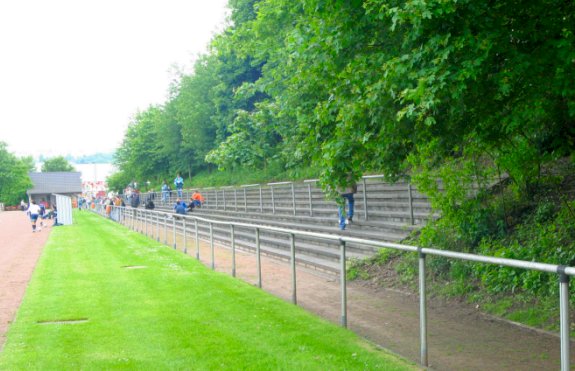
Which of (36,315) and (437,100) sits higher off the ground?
(437,100)

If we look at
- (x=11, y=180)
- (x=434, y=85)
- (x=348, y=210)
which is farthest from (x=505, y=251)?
(x=11, y=180)

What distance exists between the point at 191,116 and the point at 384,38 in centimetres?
4105

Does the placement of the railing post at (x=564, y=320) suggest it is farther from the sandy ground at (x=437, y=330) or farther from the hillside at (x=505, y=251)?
the hillside at (x=505, y=251)

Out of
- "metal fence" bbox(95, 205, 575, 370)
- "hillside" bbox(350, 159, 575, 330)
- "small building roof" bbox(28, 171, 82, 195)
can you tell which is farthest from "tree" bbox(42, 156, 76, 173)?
"hillside" bbox(350, 159, 575, 330)

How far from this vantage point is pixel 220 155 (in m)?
30.8

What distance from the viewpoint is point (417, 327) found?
6480 mm

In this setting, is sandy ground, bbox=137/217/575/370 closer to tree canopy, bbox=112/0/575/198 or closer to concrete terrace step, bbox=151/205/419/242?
tree canopy, bbox=112/0/575/198

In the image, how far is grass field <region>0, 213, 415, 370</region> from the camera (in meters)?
6.54

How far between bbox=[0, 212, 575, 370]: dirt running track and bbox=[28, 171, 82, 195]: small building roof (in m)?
136

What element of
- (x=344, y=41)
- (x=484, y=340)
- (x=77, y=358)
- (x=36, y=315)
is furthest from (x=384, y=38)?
(x=36, y=315)

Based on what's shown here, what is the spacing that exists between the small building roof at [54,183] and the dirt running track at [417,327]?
135835 mm

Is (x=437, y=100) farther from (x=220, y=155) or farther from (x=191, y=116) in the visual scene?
(x=191, y=116)

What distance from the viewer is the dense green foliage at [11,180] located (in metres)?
126

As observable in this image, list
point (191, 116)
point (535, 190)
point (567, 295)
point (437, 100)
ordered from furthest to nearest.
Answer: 1. point (191, 116)
2. point (535, 190)
3. point (437, 100)
4. point (567, 295)
